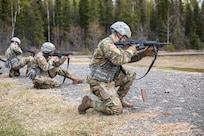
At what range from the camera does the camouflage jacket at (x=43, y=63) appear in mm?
10016

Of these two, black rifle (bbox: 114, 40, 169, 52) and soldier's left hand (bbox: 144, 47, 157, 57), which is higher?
black rifle (bbox: 114, 40, 169, 52)

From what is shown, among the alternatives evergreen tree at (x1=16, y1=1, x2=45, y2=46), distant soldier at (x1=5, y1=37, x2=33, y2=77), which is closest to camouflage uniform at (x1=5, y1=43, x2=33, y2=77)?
distant soldier at (x1=5, y1=37, x2=33, y2=77)

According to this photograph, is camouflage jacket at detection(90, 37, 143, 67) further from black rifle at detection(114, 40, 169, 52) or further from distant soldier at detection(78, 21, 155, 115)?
black rifle at detection(114, 40, 169, 52)

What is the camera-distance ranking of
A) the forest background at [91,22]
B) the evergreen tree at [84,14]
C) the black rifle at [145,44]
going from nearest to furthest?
the black rifle at [145,44]
the forest background at [91,22]
the evergreen tree at [84,14]

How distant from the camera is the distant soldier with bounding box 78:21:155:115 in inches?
260

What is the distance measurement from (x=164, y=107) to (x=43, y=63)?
393 cm

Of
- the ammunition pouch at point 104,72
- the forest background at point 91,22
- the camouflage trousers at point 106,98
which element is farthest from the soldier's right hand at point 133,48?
the forest background at point 91,22

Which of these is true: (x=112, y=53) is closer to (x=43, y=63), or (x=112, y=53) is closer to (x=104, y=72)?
(x=104, y=72)

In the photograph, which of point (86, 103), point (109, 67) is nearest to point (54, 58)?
point (86, 103)

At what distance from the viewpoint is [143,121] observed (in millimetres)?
6309

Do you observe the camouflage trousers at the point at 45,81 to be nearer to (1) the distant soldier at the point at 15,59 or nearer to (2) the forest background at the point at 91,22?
(1) the distant soldier at the point at 15,59

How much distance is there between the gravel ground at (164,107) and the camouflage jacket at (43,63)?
72 cm

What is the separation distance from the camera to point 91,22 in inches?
1761

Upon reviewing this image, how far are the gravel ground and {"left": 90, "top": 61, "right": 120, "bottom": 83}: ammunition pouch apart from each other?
737 mm
